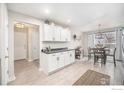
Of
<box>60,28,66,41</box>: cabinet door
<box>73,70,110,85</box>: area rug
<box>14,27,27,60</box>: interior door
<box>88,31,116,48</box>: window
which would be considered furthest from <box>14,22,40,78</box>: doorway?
<box>88,31,116,48</box>: window

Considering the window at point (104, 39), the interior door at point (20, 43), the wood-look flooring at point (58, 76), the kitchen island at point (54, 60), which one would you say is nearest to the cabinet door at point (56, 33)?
the kitchen island at point (54, 60)

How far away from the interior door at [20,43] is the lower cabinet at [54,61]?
3.08m

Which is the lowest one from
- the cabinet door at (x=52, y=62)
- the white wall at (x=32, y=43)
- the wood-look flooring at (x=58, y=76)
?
the wood-look flooring at (x=58, y=76)

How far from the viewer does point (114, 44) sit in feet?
16.8

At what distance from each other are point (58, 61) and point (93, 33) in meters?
4.10

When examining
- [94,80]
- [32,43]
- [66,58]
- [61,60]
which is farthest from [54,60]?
[32,43]

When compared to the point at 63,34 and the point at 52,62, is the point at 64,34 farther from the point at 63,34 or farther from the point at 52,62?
the point at 52,62

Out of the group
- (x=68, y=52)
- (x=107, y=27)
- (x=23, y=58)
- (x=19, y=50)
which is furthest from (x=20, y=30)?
(x=107, y=27)

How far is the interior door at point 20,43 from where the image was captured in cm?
510

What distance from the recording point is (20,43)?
17.5 feet

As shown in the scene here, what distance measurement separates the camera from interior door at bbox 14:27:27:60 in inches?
201

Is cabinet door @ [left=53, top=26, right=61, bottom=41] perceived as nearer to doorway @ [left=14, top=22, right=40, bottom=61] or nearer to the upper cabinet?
the upper cabinet

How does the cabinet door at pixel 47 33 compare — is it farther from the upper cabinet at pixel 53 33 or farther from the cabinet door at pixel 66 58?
the cabinet door at pixel 66 58

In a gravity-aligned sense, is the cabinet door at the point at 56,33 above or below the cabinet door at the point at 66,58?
above
